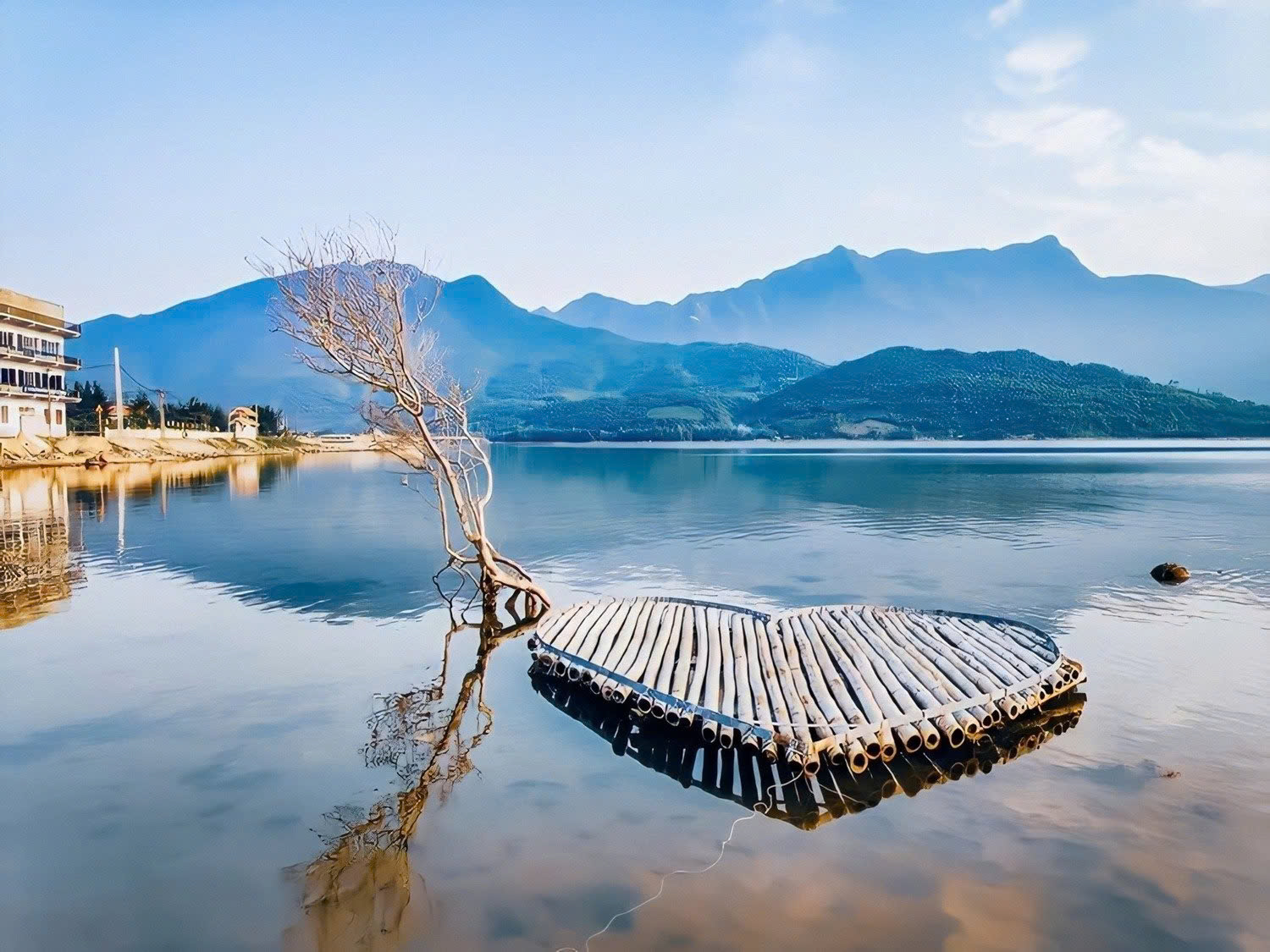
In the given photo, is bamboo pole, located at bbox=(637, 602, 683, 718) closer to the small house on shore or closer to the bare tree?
the bare tree

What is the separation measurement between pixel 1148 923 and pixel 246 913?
9.60m

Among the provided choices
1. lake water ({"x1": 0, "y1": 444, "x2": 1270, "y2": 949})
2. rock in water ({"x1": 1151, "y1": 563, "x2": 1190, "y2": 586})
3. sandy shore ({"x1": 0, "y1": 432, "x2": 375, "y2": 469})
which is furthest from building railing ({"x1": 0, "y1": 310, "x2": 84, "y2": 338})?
rock in water ({"x1": 1151, "y1": 563, "x2": 1190, "y2": 586})

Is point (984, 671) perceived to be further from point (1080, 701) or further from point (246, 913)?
point (246, 913)

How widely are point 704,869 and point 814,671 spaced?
5671 mm

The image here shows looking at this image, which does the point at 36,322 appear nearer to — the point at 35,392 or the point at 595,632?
the point at 35,392

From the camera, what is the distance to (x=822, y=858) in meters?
9.41

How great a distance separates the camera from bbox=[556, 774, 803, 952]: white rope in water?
7911mm

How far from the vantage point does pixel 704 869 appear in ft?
30.2

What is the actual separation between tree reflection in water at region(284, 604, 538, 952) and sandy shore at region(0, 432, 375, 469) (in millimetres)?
50868

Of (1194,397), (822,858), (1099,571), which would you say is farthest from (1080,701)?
(1194,397)

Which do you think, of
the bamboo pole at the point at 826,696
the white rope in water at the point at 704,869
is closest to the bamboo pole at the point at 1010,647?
the bamboo pole at the point at 826,696

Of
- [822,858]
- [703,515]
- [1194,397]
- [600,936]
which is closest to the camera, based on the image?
[600,936]

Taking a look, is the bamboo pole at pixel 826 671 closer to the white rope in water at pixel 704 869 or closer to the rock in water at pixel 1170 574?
the white rope in water at pixel 704 869

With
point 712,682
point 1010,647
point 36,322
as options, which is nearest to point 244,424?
point 36,322
